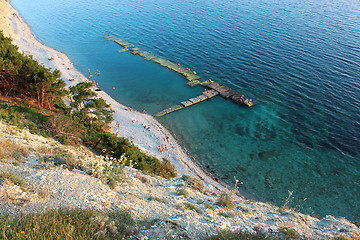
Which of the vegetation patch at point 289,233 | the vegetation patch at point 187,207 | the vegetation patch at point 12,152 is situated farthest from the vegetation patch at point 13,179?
the vegetation patch at point 289,233

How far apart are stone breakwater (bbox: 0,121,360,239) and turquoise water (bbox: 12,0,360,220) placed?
442 inches

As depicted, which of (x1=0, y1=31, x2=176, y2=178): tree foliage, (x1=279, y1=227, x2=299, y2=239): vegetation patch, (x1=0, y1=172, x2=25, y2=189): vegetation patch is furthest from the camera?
(x1=0, y1=31, x2=176, y2=178): tree foliage

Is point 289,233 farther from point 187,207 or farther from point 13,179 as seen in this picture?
point 13,179

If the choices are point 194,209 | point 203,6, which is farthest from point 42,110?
point 203,6

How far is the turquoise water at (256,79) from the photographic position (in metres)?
28.3

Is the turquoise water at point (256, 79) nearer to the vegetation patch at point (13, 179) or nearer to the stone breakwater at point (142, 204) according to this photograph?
the stone breakwater at point (142, 204)

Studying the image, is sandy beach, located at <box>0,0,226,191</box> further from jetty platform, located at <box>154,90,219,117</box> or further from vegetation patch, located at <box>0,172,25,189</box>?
vegetation patch, located at <box>0,172,25,189</box>

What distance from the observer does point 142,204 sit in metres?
10.4

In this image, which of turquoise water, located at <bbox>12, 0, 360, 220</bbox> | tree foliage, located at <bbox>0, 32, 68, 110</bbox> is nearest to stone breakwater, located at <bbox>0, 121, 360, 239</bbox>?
tree foliage, located at <bbox>0, 32, 68, 110</bbox>

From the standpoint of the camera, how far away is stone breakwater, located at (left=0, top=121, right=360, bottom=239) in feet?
27.8

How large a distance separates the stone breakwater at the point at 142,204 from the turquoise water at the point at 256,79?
36.8 feet

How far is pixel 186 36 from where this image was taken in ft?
214

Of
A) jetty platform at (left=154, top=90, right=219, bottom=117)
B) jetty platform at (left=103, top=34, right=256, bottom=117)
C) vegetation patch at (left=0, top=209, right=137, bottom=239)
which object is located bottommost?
jetty platform at (left=154, top=90, right=219, bottom=117)

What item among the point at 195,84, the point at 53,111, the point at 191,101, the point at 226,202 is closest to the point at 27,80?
the point at 53,111
